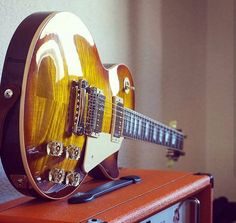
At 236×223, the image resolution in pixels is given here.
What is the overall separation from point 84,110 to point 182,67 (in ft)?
3.70

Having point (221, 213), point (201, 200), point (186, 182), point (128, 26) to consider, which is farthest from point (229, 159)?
point (186, 182)

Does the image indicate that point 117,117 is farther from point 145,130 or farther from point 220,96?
point 220,96

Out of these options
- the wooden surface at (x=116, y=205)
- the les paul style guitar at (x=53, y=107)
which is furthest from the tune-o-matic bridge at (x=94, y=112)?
the wooden surface at (x=116, y=205)

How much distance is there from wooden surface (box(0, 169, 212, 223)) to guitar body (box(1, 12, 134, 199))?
0.03 m

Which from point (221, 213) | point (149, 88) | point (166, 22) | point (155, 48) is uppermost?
point (166, 22)

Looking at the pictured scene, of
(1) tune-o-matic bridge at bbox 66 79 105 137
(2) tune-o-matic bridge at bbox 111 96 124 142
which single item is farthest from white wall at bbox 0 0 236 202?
(1) tune-o-matic bridge at bbox 66 79 105 137

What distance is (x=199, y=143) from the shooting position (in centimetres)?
188

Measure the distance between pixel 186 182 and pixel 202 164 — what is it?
101 cm

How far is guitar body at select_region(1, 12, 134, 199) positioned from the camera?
607 millimetres

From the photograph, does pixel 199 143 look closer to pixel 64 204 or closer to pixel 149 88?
pixel 149 88

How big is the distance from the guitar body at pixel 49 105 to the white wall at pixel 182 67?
0.46 metres

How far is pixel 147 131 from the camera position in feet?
3.42

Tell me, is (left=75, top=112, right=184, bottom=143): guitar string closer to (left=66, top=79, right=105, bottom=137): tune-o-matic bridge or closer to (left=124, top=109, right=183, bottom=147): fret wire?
(left=124, top=109, right=183, bottom=147): fret wire

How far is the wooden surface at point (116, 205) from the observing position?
0.61 m
